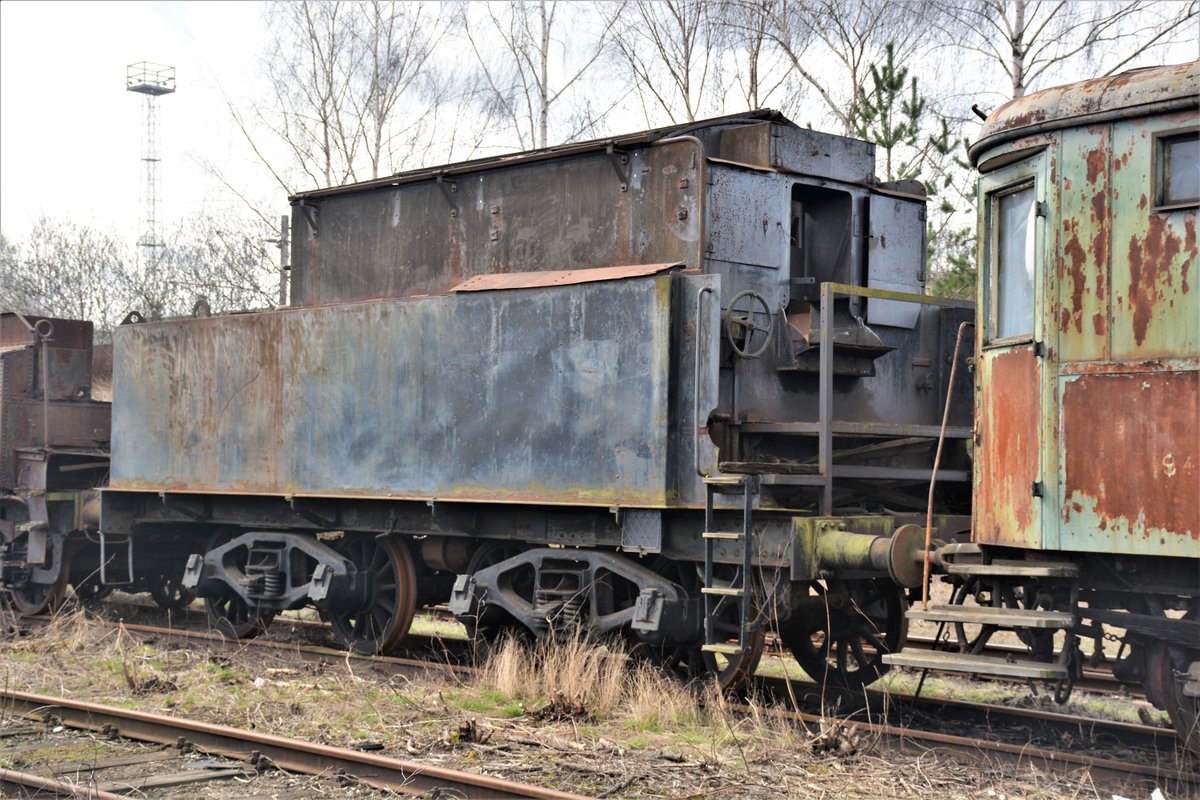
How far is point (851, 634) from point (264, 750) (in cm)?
442

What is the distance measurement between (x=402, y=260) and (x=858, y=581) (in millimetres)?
4863


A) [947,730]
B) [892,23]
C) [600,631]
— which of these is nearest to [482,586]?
[600,631]

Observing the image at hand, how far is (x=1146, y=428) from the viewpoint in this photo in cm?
631

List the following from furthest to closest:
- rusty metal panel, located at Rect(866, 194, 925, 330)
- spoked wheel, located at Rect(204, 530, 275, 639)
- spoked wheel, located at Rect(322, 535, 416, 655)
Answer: spoked wheel, located at Rect(204, 530, 275, 639)
spoked wheel, located at Rect(322, 535, 416, 655)
rusty metal panel, located at Rect(866, 194, 925, 330)

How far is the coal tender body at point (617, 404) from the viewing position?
29.1 ft

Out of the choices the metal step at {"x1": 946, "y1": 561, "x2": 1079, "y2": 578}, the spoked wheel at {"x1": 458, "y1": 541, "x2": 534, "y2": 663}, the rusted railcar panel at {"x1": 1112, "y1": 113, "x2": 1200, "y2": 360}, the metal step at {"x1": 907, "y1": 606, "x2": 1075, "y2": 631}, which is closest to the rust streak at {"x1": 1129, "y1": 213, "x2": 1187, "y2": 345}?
the rusted railcar panel at {"x1": 1112, "y1": 113, "x2": 1200, "y2": 360}

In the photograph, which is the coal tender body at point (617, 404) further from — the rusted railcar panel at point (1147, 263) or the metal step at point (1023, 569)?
the rusted railcar panel at point (1147, 263)

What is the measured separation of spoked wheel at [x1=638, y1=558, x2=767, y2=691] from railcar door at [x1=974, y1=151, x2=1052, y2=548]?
2167mm

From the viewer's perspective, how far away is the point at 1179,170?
20.9 feet

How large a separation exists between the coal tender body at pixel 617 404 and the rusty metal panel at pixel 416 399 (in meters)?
0.02

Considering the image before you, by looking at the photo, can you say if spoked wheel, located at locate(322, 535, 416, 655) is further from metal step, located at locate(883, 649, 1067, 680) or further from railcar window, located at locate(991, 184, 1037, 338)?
railcar window, located at locate(991, 184, 1037, 338)

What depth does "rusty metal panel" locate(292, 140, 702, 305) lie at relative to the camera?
965cm

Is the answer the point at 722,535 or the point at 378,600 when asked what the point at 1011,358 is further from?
the point at 378,600

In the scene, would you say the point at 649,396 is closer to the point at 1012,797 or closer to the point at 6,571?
the point at 1012,797
